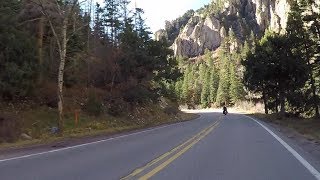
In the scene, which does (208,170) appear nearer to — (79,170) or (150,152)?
(79,170)

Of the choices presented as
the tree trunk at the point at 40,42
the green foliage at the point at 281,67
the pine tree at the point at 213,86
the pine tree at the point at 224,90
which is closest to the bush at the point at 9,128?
the tree trunk at the point at 40,42

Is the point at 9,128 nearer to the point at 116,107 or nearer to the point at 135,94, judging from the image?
the point at 116,107

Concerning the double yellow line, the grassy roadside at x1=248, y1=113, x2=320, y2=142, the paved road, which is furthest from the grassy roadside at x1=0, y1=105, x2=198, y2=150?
the grassy roadside at x1=248, y1=113, x2=320, y2=142

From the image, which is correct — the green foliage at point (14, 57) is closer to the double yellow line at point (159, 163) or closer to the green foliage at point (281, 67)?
the double yellow line at point (159, 163)

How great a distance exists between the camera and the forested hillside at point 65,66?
2441 cm

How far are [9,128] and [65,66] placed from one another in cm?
1235

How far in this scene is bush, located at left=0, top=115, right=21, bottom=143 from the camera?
20359 millimetres

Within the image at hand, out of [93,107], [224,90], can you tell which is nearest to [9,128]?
[93,107]

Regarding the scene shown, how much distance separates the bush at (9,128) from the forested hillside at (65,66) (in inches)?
2.7

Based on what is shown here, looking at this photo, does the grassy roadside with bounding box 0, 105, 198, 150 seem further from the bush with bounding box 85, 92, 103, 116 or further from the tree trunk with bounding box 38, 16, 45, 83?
the tree trunk with bounding box 38, 16, 45, 83

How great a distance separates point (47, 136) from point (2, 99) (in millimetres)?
4788

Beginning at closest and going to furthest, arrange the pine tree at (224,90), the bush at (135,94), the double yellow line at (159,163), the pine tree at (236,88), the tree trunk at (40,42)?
the double yellow line at (159,163) < the tree trunk at (40,42) < the bush at (135,94) < the pine tree at (236,88) < the pine tree at (224,90)

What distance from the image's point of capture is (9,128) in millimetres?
21188

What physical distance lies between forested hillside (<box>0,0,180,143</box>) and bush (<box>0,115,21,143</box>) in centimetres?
7
